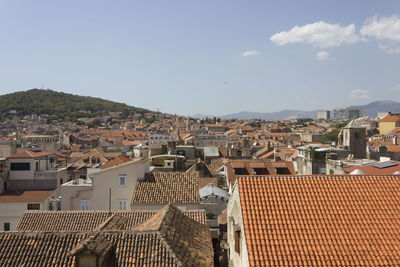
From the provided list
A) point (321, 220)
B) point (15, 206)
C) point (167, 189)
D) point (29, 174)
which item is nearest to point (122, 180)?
point (167, 189)

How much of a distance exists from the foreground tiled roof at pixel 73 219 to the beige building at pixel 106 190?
5351 mm

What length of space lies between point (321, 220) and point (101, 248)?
6.88 m

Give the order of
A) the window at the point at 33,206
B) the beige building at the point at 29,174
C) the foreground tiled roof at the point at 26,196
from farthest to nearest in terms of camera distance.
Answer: the beige building at the point at 29,174
the foreground tiled roof at the point at 26,196
the window at the point at 33,206

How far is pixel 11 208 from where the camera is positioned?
25.3 m

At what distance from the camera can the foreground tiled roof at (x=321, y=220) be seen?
10162 mm

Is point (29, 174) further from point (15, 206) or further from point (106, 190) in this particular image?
point (106, 190)

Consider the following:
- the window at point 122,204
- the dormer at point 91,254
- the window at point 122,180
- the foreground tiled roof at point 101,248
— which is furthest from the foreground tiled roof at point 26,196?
the dormer at point 91,254

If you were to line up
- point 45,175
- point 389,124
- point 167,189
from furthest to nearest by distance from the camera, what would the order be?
point 389,124 → point 45,175 → point 167,189

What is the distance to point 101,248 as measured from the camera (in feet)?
33.4

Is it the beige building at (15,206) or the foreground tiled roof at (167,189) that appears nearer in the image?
the foreground tiled roof at (167,189)

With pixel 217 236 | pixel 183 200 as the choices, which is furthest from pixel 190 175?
pixel 217 236

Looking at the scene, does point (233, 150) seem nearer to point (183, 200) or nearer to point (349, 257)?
point (183, 200)

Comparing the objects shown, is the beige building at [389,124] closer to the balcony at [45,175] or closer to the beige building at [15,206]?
the balcony at [45,175]

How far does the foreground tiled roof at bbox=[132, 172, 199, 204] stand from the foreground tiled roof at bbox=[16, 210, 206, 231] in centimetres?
379
